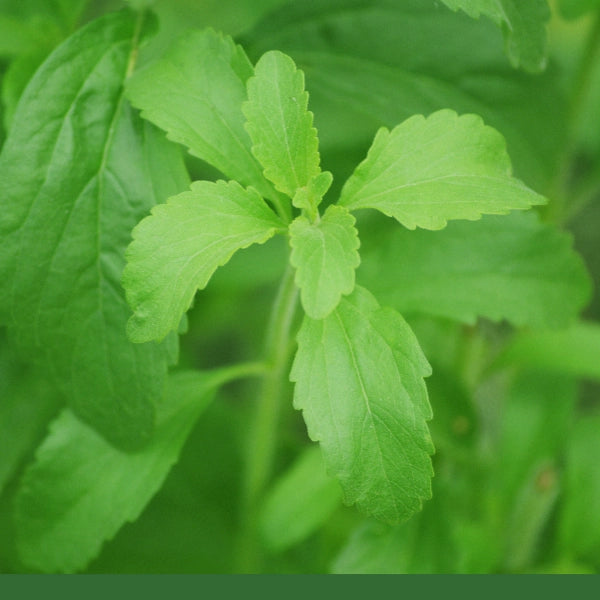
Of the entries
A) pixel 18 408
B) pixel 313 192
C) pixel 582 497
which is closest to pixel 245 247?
pixel 313 192

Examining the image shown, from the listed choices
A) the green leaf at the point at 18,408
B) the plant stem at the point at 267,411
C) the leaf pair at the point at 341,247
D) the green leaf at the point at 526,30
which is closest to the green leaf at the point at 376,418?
the leaf pair at the point at 341,247

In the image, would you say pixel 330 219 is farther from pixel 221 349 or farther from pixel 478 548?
pixel 221 349

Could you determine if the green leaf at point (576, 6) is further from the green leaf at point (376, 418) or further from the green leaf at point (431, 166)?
the green leaf at point (376, 418)

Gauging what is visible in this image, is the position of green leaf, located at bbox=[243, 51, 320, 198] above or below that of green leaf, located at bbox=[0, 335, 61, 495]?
above

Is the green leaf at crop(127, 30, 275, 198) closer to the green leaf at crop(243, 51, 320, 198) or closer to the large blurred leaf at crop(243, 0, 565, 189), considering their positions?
the green leaf at crop(243, 51, 320, 198)

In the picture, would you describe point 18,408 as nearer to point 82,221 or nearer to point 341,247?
point 82,221

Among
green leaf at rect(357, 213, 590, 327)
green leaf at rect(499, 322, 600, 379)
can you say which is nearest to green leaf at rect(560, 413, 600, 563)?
green leaf at rect(499, 322, 600, 379)

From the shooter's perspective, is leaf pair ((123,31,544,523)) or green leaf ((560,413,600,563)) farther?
green leaf ((560,413,600,563))
